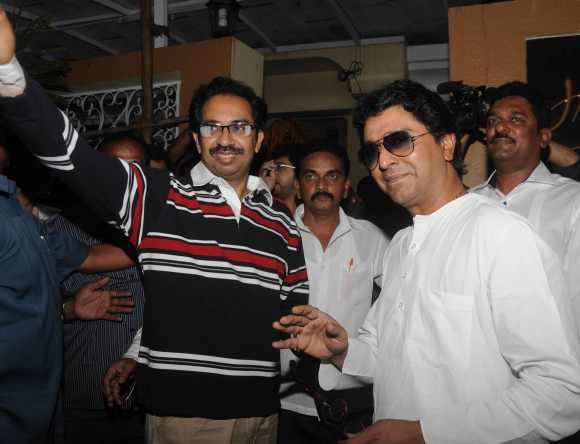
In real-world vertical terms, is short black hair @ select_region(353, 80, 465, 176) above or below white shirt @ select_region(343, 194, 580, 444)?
above

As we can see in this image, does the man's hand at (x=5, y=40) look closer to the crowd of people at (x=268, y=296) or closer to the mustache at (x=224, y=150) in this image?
the crowd of people at (x=268, y=296)

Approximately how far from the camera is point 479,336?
1486mm

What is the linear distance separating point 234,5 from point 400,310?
3917 millimetres

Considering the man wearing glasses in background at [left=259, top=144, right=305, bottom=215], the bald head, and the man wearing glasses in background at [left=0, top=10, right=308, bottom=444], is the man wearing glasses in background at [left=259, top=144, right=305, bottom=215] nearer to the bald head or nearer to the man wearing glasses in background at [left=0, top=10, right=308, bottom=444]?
the bald head

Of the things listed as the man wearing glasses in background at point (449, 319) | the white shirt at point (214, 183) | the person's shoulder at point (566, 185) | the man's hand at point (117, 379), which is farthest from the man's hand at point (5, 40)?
the person's shoulder at point (566, 185)

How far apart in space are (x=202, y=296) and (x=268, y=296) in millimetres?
306

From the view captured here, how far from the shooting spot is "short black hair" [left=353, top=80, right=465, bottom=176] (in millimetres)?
1815

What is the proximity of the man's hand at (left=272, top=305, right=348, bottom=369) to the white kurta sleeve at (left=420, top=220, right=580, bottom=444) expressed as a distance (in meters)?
0.49

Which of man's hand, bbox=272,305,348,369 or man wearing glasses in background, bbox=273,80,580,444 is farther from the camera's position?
man's hand, bbox=272,305,348,369

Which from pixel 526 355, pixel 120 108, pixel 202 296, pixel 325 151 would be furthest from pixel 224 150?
pixel 120 108

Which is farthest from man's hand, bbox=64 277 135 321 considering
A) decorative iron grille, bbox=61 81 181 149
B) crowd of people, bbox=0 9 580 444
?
decorative iron grille, bbox=61 81 181 149

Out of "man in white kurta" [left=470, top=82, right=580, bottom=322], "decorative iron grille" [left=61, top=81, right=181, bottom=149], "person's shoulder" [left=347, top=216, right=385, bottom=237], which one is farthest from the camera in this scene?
"decorative iron grille" [left=61, top=81, right=181, bottom=149]

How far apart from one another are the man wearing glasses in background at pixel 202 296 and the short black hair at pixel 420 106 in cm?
71

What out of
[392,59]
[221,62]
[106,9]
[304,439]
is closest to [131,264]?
[304,439]
